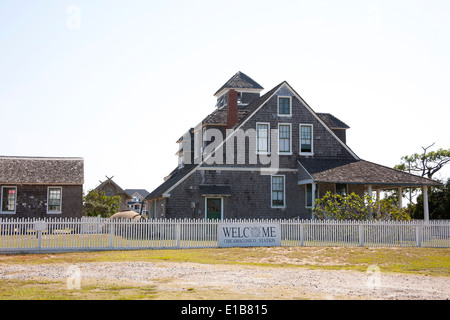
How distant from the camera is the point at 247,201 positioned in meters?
32.4

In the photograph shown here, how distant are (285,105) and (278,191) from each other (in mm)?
5789

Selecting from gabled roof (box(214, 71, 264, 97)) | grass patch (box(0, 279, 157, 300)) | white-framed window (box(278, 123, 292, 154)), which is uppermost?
gabled roof (box(214, 71, 264, 97))

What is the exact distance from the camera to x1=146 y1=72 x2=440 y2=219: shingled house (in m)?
31.3

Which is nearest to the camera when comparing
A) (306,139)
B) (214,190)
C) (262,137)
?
(214,190)

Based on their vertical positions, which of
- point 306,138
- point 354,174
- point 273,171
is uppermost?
point 306,138

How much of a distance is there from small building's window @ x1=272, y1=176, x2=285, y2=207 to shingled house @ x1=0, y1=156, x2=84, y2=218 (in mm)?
14668

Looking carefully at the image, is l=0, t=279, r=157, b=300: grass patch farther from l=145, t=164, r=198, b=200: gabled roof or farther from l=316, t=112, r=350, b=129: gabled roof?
l=316, t=112, r=350, b=129: gabled roof

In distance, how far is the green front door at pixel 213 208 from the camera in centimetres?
3184

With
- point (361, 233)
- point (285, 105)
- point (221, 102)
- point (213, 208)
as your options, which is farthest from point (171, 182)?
point (361, 233)

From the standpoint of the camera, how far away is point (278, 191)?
3316cm

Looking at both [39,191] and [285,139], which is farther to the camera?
[39,191]

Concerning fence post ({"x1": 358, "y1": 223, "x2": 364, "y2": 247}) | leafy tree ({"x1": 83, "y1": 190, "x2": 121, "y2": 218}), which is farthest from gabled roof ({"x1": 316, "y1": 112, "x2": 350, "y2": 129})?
leafy tree ({"x1": 83, "y1": 190, "x2": 121, "y2": 218})

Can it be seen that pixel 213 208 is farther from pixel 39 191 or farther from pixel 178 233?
pixel 39 191
